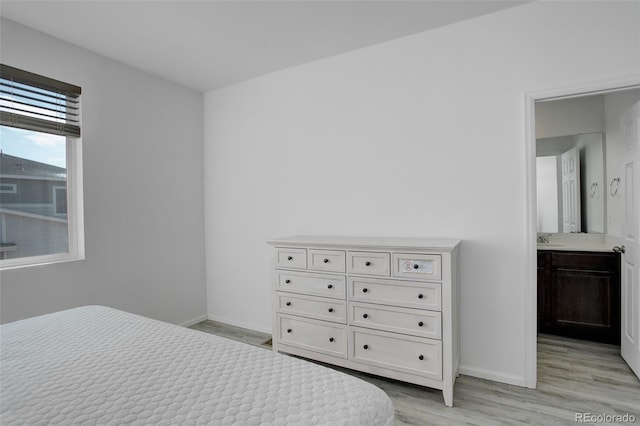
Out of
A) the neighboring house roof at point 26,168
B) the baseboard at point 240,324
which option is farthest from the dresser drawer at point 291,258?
the neighboring house roof at point 26,168

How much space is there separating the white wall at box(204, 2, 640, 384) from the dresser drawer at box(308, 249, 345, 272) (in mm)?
542

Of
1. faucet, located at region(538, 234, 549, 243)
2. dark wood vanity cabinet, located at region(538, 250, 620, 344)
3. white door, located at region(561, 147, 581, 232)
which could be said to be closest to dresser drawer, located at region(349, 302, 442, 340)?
dark wood vanity cabinet, located at region(538, 250, 620, 344)

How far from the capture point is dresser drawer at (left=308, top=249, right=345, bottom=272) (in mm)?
2482

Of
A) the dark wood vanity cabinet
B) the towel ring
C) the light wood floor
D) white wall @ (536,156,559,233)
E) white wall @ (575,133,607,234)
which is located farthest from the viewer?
white wall @ (536,156,559,233)

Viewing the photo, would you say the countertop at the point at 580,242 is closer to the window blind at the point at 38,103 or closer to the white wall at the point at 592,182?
the white wall at the point at 592,182

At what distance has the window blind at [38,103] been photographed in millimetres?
2416

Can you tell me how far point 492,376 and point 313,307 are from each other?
1389 millimetres

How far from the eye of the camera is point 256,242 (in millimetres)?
3570

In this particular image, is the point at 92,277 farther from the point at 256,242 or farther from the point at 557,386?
the point at 557,386

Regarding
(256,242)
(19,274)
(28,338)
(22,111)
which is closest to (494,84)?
(256,242)

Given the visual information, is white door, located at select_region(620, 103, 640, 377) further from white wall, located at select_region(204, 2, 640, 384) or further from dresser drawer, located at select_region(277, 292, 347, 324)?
dresser drawer, located at select_region(277, 292, 347, 324)

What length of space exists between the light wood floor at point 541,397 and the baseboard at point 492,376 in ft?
0.14

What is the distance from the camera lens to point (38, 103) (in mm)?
2582

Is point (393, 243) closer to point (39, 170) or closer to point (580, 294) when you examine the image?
point (580, 294)
